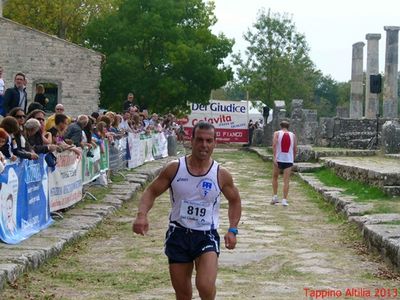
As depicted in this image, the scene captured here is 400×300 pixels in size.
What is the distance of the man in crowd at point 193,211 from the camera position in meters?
6.84

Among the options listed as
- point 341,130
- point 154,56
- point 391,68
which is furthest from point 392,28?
point 154,56

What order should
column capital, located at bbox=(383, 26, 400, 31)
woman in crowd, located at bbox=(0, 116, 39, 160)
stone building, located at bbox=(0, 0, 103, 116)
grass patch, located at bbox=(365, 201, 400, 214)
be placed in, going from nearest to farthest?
woman in crowd, located at bbox=(0, 116, 39, 160) → grass patch, located at bbox=(365, 201, 400, 214) → stone building, located at bbox=(0, 0, 103, 116) → column capital, located at bbox=(383, 26, 400, 31)

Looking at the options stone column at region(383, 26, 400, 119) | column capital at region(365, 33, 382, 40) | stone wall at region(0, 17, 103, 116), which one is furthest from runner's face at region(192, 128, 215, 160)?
column capital at region(365, 33, 382, 40)

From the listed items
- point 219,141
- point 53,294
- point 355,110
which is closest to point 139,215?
point 53,294

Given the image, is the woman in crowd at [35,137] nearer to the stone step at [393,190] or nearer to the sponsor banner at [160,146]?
the stone step at [393,190]

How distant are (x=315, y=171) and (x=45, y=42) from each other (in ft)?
50.4

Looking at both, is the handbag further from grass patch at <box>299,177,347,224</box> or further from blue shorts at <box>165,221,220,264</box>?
blue shorts at <box>165,221,220,264</box>

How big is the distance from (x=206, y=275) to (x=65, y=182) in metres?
7.29

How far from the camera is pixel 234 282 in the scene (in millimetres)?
9109

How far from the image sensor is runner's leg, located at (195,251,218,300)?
6.58 m

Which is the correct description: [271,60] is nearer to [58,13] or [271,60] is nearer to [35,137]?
[58,13]

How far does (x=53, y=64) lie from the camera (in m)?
36.4

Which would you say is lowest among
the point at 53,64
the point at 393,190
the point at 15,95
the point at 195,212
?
→ the point at 393,190

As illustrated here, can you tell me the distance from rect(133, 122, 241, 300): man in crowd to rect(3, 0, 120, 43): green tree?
4624cm
